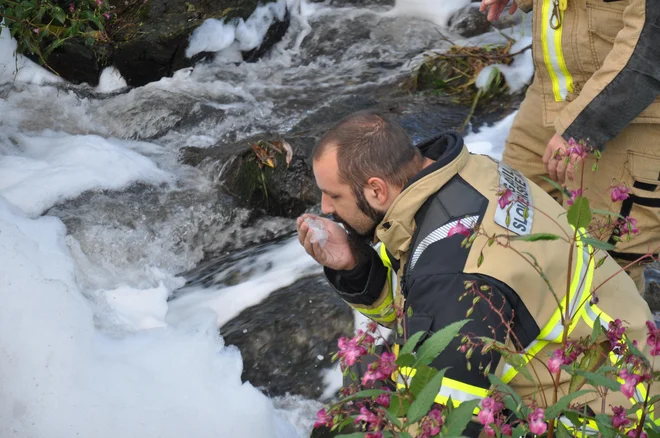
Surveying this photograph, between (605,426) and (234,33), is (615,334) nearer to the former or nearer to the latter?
(605,426)

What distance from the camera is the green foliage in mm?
5832

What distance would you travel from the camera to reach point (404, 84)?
638 cm

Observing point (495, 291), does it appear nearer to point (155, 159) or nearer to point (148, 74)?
point (155, 159)

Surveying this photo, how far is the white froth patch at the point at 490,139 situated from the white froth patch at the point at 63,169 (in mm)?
2016

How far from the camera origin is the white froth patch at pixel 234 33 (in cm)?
679

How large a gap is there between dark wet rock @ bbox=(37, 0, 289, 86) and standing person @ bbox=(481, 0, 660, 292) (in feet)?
13.7

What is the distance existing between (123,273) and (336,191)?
225 cm

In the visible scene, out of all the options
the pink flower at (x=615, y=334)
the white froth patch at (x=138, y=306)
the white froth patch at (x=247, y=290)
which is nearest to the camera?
the pink flower at (x=615, y=334)

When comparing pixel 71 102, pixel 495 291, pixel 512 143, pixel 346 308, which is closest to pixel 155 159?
pixel 71 102

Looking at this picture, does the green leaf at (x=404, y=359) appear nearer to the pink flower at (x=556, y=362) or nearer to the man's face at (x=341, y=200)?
the pink flower at (x=556, y=362)

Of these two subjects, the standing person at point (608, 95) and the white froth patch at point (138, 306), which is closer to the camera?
the standing person at point (608, 95)

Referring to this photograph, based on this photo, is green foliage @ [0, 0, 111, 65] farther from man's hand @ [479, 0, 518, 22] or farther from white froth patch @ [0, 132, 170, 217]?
man's hand @ [479, 0, 518, 22]

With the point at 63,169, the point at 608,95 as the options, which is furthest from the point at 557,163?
the point at 63,169

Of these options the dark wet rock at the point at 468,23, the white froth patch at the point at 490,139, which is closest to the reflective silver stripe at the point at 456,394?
the white froth patch at the point at 490,139
